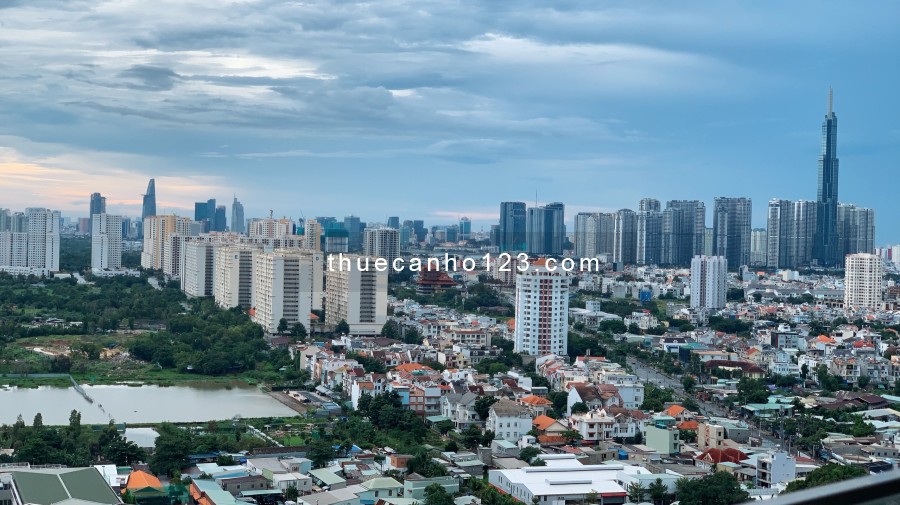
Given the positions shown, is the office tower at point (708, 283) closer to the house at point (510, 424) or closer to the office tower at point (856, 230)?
the house at point (510, 424)

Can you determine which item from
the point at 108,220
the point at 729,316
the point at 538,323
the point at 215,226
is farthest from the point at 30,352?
the point at 215,226

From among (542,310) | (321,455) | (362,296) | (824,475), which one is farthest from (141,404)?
(824,475)

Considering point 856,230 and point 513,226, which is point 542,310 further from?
point 856,230

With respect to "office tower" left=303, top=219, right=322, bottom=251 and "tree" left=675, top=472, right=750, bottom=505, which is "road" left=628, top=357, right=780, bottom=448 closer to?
"tree" left=675, top=472, right=750, bottom=505

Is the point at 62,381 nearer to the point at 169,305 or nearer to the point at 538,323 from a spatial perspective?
the point at 538,323

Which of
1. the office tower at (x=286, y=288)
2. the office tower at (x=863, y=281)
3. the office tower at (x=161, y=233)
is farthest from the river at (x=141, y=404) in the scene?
the office tower at (x=161, y=233)

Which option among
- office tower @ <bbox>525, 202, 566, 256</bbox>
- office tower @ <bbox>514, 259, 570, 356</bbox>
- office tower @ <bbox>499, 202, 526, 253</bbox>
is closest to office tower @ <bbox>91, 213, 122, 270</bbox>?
office tower @ <bbox>499, 202, 526, 253</bbox>
